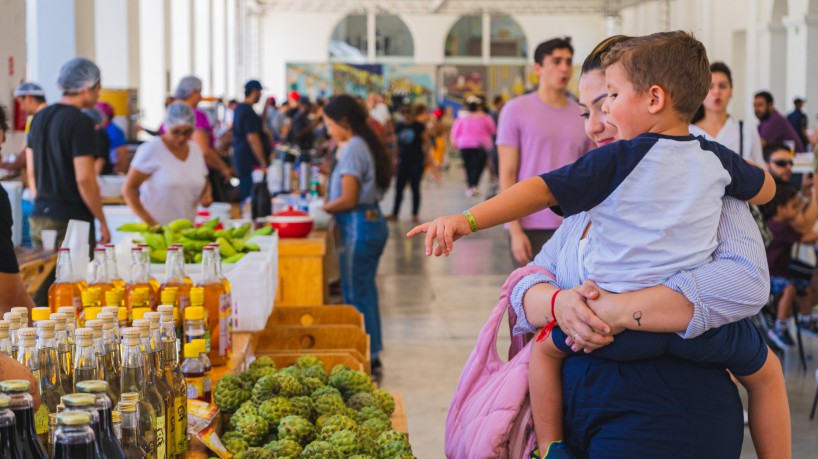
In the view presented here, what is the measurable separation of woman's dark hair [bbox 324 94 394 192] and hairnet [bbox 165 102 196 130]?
31.6 inches

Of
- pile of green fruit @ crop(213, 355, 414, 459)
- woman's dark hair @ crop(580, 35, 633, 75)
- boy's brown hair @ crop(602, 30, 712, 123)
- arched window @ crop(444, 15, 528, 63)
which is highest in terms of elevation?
arched window @ crop(444, 15, 528, 63)

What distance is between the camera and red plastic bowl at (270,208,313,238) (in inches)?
235

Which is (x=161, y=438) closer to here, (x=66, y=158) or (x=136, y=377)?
(x=136, y=377)

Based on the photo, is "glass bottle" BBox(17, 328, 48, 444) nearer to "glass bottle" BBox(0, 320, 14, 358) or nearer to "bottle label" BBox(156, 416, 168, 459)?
"glass bottle" BBox(0, 320, 14, 358)

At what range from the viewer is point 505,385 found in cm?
237

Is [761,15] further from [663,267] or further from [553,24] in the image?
[663,267]

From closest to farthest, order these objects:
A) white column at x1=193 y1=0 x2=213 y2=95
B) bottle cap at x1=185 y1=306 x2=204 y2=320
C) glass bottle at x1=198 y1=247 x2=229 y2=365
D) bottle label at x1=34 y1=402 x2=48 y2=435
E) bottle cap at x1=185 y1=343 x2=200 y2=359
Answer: bottle label at x1=34 y1=402 x2=48 y2=435 < bottle cap at x1=185 y1=343 x2=200 y2=359 < bottle cap at x1=185 y1=306 x2=204 y2=320 < glass bottle at x1=198 y1=247 x2=229 y2=365 < white column at x1=193 y1=0 x2=213 y2=95

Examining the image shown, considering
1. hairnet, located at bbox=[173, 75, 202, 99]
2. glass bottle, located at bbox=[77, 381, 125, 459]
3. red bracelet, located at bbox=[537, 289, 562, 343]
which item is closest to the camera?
glass bottle, located at bbox=[77, 381, 125, 459]

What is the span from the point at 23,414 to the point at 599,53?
1.55 m

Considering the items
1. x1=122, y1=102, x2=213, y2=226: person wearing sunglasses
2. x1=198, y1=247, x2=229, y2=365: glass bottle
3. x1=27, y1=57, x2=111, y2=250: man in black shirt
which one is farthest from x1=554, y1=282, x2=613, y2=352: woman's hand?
x1=122, y1=102, x2=213, y2=226: person wearing sunglasses

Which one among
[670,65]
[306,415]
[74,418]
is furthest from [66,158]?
[74,418]

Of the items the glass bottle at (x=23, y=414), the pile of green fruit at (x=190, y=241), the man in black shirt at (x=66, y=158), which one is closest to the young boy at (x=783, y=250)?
the pile of green fruit at (x=190, y=241)

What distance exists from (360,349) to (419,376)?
2322 millimetres

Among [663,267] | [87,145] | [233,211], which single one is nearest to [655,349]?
[663,267]
